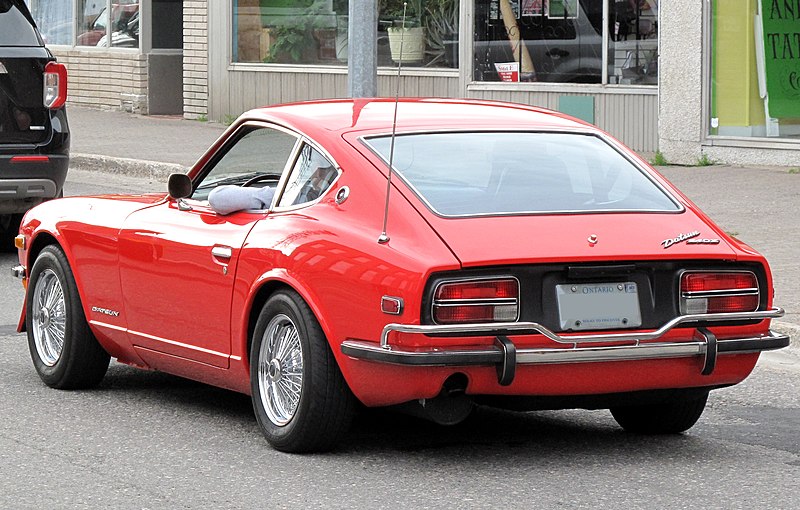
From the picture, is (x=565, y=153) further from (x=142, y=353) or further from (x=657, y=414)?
(x=142, y=353)

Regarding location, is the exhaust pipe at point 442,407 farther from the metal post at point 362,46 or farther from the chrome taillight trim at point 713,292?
the metal post at point 362,46

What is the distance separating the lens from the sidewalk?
11058mm

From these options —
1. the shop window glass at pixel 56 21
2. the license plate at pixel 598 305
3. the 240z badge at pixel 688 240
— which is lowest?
the license plate at pixel 598 305

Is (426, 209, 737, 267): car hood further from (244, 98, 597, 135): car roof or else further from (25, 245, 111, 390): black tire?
(25, 245, 111, 390): black tire

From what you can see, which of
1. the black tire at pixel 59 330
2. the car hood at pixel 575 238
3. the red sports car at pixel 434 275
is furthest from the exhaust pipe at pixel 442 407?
the black tire at pixel 59 330

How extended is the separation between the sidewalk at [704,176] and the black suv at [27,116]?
5.06 meters

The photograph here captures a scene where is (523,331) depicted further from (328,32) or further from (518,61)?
(328,32)

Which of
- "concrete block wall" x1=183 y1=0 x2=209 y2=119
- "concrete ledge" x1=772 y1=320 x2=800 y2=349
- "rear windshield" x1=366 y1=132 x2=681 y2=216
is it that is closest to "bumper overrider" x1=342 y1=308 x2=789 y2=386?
"rear windshield" x1=366 y1=132 x2=681 y2=216

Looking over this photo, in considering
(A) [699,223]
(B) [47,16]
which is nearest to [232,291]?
(A) [699,223]

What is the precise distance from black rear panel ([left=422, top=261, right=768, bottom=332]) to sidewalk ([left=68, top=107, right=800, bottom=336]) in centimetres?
293

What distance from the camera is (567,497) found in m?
5.34

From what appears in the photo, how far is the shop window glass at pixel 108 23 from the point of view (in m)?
25.6

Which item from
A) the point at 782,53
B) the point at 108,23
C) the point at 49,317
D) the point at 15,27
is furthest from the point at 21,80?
the point at 108,23

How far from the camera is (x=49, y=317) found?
7.50 metres
